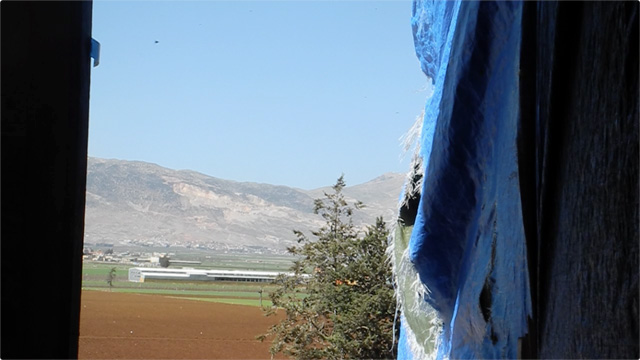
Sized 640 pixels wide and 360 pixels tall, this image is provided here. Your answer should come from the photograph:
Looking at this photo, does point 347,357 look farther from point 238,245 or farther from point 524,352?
point 238,245

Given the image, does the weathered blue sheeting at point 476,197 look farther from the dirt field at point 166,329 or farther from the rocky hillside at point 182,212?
the rocky hillside at point 182,212

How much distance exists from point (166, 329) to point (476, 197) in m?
28.1

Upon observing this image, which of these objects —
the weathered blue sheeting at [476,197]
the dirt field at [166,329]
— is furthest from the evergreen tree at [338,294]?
the weathered blue sheeting at [476,197]

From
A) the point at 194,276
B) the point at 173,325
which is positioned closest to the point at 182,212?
the point at 194,276

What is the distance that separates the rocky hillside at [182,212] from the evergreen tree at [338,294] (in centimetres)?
8085

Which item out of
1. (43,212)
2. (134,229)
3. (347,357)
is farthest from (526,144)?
(134,229)

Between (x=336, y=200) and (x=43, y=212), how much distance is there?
13.6 m

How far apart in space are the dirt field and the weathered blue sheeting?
1906 cm

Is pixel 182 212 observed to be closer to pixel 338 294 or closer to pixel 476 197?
pixel 338 294

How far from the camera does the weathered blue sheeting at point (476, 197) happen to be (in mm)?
1220

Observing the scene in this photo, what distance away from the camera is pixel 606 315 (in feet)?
2.93

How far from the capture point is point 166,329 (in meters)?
28.3

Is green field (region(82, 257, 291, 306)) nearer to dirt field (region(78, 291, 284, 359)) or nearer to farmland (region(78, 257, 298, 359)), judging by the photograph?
farmland (region(78, 257, 298, 359))

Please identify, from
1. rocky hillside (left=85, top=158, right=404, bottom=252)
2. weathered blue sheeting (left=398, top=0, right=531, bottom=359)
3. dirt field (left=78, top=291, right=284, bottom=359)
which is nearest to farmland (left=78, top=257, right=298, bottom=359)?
dirt field (left=78, top=291, right=284, bottom=359)
